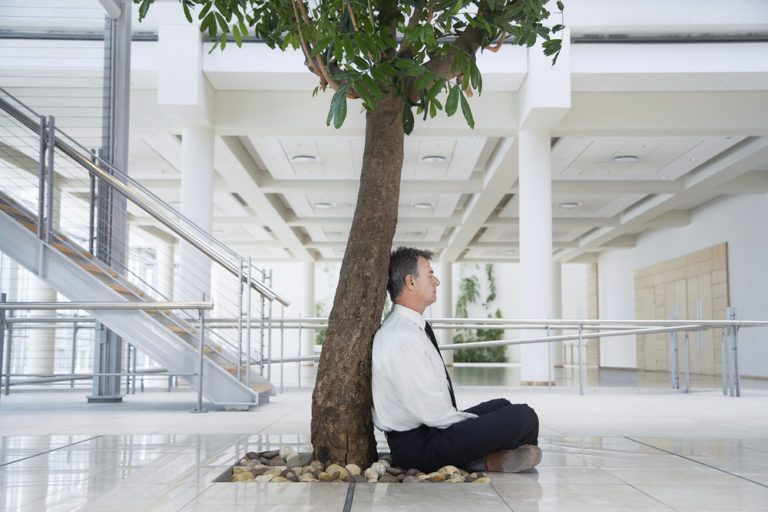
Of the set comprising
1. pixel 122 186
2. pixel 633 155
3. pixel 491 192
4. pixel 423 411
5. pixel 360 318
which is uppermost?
pixel 633 155

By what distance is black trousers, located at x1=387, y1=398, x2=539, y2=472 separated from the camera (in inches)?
113

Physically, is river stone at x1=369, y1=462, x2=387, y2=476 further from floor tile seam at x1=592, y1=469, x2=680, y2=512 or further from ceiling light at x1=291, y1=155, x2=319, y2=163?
ceiling light at x1=291, y1=155, x2=319, y2=163

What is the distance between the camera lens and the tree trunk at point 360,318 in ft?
10.1

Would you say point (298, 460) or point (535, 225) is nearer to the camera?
point (298, 460)

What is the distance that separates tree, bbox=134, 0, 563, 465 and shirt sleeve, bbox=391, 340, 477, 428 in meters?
0.30

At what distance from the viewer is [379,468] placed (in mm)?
2994

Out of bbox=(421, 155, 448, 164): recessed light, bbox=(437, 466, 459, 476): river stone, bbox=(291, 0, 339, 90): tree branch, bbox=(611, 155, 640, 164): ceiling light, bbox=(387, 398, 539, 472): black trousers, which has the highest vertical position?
bbox=(421, 155, 448, 164): recessed light

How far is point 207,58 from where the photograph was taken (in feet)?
33.7

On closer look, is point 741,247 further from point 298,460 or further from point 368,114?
point 298,460

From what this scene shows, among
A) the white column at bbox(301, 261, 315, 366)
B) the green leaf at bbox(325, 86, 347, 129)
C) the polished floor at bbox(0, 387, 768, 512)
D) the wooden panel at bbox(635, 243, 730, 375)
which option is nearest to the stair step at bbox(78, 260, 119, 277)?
the polished floor at bbox(0, 387, 768, 512)

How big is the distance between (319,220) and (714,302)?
971 cm

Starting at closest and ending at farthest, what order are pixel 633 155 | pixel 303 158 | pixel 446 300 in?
pixel 633 155 < pixel 303 158 < pixel 446 300

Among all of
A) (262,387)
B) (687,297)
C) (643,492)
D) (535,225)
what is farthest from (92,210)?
(687,297)

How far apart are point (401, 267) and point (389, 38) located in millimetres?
950
